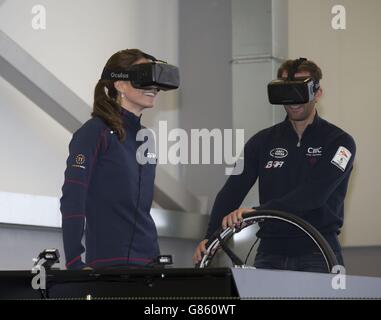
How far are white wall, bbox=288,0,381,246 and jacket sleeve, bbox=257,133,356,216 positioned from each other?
112 inches

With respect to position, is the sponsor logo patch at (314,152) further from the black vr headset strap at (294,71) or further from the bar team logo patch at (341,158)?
the black vr headset strap at (294,71)

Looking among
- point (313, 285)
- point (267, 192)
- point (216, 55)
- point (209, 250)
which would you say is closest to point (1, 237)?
point (267, 192)

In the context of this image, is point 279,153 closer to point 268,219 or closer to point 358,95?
point 268,219

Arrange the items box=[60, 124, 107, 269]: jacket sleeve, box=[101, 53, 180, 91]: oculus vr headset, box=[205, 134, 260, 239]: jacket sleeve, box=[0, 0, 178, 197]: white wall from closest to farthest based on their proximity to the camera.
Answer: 1. box=[60, 124, 107, 269]: jacket sleeve
2. box=[101, 53, 180, 91]: oculus vr headset
3. box=[205, 134, 260, 239]: jacket sleeve
4. box=[0, 0, 178, 197]: white wall

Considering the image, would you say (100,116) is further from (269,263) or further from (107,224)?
(269,263)

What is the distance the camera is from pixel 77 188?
2496 millimetres

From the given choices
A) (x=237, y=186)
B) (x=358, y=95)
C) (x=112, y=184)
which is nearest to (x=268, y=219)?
(x=112, y=184)

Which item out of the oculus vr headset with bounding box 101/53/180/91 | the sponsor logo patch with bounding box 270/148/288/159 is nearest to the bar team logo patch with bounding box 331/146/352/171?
the sponsor logo patch with bounding box 270/148/288/159

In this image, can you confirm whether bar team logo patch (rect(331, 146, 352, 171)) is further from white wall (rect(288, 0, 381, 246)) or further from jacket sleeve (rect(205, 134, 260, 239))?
white wall (rect(288, 0, 381, 246))

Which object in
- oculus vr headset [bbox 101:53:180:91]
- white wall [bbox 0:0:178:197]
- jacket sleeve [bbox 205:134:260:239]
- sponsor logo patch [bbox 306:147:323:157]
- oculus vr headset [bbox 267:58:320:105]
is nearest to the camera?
oculus vr headset [bbox 101:53:180:91]

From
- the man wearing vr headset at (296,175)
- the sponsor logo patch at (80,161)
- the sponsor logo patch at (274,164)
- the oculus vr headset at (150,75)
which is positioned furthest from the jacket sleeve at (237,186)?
the sponsor logo patch at (80,161)

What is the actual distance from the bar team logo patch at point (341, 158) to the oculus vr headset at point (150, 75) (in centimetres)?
69

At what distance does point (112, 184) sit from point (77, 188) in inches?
6.1

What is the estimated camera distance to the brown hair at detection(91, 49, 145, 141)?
2.69 m
